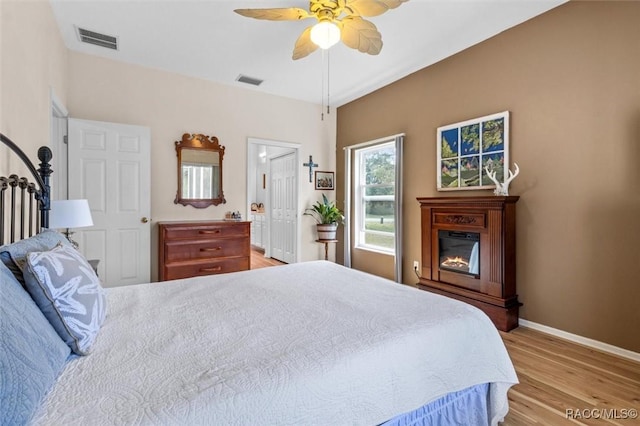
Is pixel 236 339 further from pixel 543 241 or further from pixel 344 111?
pixel 344 111

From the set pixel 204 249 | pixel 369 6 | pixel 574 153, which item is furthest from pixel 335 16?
pixel 204 249

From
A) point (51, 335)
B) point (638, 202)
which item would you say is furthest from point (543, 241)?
point (51, 335)

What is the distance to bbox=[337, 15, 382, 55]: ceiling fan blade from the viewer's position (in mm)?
2362

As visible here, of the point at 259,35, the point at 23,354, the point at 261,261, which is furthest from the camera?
the point at 261,261

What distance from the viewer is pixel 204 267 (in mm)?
3854

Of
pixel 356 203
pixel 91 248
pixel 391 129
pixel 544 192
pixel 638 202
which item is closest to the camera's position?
pixel 638 202

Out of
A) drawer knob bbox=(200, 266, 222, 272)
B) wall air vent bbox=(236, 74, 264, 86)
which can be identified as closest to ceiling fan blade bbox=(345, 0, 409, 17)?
wall air vent bbox=(236, 74, 264, 86)

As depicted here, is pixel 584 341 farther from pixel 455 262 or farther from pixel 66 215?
pixel 66 215

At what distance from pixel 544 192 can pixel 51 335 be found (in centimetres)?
348

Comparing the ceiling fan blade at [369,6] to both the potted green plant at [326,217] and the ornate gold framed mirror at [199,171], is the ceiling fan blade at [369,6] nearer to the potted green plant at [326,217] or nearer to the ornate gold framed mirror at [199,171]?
the ornate gold framed mirror at [199,171]

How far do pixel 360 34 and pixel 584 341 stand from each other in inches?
123

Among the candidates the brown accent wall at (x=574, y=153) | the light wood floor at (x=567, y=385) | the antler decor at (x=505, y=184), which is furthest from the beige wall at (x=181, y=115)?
the light wood floor at (x=567, y=385)

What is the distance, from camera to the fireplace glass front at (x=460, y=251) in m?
3.12

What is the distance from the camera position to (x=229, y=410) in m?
0.85
